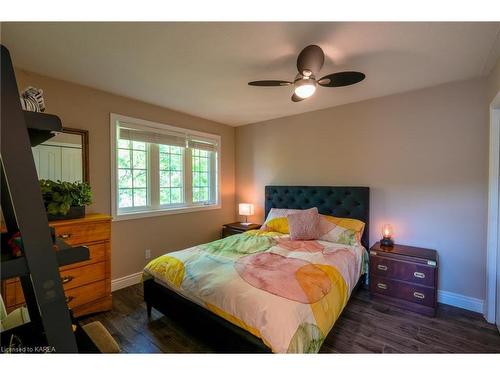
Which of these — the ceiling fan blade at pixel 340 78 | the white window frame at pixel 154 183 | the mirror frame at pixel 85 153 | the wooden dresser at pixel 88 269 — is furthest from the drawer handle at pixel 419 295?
the mirror frame at pixel 85 153

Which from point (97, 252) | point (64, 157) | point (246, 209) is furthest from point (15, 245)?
point (246, 209)

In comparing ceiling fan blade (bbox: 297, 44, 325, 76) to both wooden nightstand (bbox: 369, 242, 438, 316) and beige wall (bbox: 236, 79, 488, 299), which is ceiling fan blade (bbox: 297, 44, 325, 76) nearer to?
beige wall (bbox: 236, 79, 488, 299)

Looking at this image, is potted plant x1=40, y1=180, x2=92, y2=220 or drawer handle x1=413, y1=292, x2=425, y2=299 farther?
drawer handle x1=413, y1=292, x2=425, y2=299

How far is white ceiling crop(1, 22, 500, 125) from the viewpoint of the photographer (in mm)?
1604

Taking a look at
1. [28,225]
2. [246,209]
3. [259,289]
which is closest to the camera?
[28,225]

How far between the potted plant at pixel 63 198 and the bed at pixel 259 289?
36.6 inches

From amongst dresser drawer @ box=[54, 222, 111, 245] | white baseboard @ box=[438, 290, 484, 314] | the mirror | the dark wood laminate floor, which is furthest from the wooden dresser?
white baseboard @ box=[438, 290, 484, 314]

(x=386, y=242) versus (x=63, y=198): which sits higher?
(x=63, y=198)

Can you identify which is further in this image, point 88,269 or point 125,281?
point 125,281

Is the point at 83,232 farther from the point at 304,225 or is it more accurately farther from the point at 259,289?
the point at 304,225

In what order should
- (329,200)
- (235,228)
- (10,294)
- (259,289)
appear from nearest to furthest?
1. (259,289)
2. (10,294)
3. (329,200)
4. (235,228)

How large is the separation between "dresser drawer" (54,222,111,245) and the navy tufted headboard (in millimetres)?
2379

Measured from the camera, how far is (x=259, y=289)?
1620mm

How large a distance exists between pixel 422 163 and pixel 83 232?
3.72 metres
